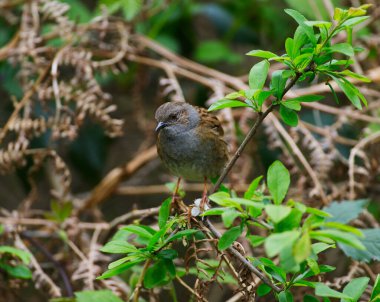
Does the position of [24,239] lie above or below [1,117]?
below

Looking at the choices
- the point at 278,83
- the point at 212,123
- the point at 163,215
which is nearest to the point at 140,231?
the point at 163,215

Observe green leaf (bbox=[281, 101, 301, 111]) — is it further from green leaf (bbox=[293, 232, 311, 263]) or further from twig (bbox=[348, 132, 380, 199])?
twig (bbox=[348, 132, 380, 199])

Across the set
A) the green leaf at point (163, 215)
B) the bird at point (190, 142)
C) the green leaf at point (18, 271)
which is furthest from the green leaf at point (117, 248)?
the bird at point (190, 142)

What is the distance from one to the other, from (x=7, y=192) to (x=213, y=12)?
2.46 m

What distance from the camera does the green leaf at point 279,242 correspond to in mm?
1149

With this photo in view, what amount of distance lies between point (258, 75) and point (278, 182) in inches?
12.9

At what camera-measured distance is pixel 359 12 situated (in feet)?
5.07

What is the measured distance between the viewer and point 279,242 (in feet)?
3.85

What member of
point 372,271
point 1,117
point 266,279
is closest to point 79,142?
point 1,117

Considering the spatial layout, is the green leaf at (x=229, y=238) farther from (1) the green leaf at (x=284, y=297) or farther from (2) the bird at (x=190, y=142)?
(2) the bird at (x=190, y=142)

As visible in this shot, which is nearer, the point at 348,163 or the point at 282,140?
the point at 348,163

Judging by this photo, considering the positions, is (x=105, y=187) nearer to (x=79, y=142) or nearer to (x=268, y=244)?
(x=79, y=142)

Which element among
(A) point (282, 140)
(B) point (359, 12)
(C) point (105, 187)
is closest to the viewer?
(B) point (359, 12)

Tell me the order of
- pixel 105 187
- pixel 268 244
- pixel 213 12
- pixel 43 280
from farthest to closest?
pixel 213 12 → pixel 105 187 → pixel 43 280 → pixel 268 244
